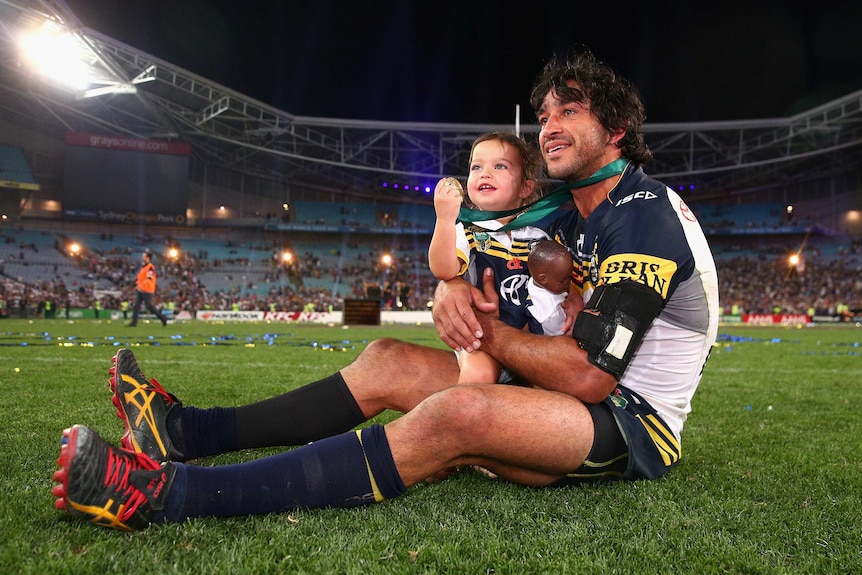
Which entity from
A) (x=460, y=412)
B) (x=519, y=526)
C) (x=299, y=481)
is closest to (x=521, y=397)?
(x=460, y=412)

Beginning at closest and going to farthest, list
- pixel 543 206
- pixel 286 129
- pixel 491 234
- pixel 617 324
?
1. pixel 617 324
2. pixel 543 206
3. pixel 491 234
4. pixel 286 129

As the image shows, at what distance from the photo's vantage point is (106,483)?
1.80 metres

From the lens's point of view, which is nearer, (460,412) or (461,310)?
(460,412)

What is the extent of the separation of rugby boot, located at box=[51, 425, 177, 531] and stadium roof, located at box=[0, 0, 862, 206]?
2811 cm

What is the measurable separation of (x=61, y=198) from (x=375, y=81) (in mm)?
22305

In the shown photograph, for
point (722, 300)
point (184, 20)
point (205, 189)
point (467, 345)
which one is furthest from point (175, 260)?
point (467, 345)

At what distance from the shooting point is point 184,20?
3256cm

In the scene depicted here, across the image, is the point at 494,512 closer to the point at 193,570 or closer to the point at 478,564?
the point at 478,564

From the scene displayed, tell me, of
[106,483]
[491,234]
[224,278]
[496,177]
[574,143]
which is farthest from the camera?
[224,278]

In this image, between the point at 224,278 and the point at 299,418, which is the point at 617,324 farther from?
the point at 224,278

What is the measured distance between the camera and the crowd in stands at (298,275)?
37.0m

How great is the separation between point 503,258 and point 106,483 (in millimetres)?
1939

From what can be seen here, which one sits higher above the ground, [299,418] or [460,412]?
[460,412]

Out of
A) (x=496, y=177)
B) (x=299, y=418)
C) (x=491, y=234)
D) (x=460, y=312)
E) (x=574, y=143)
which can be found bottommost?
(x=299, y=418)
